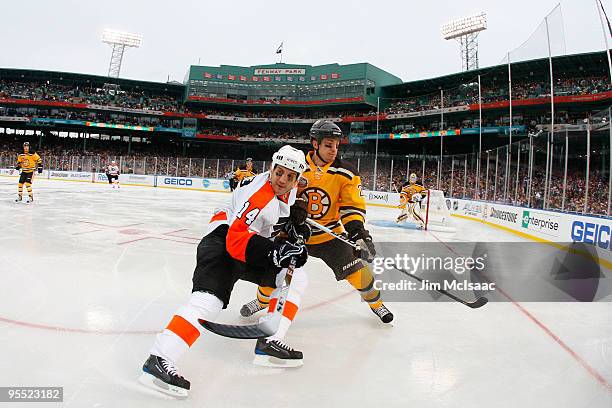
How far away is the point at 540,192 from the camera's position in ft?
31.6

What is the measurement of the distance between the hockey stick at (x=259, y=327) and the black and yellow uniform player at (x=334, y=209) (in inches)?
23.5

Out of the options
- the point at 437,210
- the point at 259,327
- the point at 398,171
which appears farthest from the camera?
the point at 398,171

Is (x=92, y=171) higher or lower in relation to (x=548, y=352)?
higher

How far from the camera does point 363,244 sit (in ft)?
9.90

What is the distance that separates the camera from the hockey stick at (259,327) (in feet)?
7.25

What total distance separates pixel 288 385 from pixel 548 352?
77.4 inches

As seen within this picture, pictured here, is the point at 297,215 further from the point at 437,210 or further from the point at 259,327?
the point at 437,210

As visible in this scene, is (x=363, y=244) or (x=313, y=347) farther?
(x=363, y=244)

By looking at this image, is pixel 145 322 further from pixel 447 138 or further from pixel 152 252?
pixel 447 138

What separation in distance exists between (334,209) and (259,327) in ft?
3.97

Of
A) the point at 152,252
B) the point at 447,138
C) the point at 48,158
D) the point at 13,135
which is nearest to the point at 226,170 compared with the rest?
the point at 48,158

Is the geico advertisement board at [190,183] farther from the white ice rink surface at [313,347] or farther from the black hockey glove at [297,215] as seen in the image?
the black hockey glove at [297,215]

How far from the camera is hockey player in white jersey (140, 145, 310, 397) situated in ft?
6.61

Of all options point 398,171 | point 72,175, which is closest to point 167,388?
point 398,171
